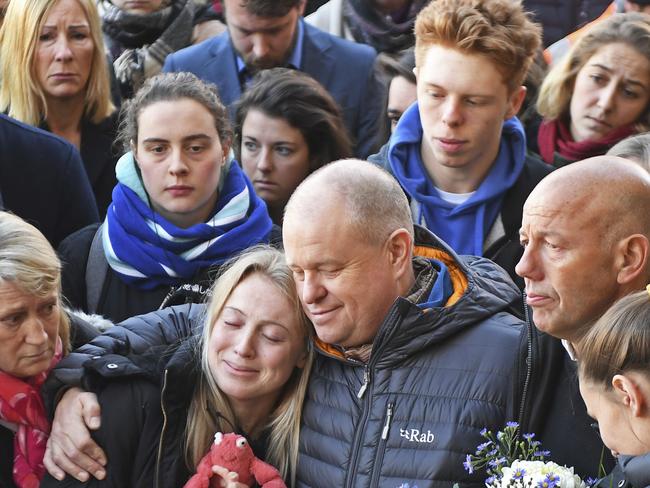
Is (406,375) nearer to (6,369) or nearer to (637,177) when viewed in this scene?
(637,177)

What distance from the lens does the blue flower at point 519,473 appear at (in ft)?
11.2

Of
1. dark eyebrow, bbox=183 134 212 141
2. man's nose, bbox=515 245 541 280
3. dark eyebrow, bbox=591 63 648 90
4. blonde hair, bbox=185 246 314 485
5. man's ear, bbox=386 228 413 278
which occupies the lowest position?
blonde hair, bbox=185 246 314 485

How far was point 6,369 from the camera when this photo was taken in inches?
164

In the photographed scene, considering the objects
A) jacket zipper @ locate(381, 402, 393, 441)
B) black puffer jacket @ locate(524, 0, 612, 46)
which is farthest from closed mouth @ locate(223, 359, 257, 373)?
black puffer jacket @ locate(524, 0, 612, 46)

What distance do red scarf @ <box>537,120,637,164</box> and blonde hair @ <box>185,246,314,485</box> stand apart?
1.88m

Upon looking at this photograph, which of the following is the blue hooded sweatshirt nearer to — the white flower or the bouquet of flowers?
the bouquet of flowers

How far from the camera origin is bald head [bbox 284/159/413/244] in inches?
158

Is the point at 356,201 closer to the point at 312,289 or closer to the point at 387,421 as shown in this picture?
the point at 312,289

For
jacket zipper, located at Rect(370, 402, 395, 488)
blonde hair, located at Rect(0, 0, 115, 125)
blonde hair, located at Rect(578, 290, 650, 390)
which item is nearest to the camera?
blonde hair, located at Rect(578, 290, 650, 390)

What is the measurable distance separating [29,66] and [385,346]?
272cm

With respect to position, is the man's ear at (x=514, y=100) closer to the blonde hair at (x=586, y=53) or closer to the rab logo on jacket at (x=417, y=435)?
the blonde hair at (x=586, y=53)

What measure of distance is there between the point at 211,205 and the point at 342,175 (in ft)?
3.84

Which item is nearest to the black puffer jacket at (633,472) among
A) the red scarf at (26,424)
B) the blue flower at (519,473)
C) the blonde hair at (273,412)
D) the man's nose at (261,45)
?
the blue flower at (519,473)

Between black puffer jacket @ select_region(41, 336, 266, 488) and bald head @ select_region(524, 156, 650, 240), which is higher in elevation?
bald head @ select_region(524, 156, 650, 240)
